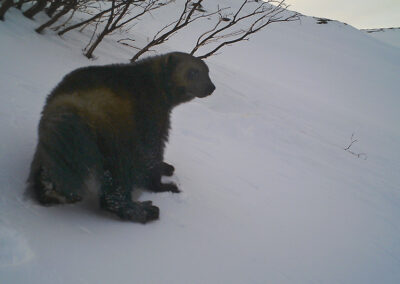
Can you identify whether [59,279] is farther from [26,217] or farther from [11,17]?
[11,17]

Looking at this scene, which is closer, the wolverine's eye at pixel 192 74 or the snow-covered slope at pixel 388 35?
the wolverine's eye at pixel 192 74

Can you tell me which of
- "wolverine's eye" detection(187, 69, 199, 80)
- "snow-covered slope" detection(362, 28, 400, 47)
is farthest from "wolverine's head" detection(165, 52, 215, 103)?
"snow-covered slope" detection(362, 28, 400, 47)

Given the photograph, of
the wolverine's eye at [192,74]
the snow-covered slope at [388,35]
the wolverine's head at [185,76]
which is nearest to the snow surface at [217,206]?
the wolverine's head at [185,76]

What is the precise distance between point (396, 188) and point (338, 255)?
2.68 meters

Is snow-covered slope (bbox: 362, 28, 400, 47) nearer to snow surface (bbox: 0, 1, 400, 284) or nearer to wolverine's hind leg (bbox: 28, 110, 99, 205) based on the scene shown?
snow surface (bbox: 0, 1, 400, 284)

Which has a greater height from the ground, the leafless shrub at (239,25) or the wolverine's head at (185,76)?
the leafless shrub at (239,25)

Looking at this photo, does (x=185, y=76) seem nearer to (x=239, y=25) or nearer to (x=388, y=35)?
(x=239, y=25)

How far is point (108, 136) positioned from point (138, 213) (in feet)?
1.52

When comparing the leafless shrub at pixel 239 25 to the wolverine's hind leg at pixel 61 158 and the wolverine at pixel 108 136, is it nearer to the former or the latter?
the wolverine at pixel 108 136

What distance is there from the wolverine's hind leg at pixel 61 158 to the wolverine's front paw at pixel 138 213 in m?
0.28

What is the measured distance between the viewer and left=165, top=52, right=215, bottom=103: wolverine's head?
2.20 meters

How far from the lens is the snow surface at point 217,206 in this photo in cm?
121

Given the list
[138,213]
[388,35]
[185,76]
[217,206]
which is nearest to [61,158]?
[138,213]

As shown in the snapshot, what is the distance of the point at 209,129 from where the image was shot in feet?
11.6
